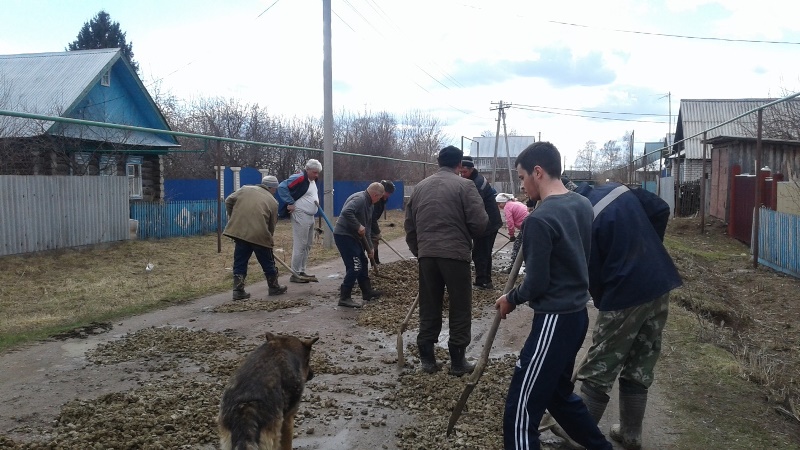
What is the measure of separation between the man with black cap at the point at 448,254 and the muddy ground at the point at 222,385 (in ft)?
1.09

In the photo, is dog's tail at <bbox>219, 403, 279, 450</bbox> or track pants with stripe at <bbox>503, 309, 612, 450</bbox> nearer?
dog's tail at <bbox>219, 403, 279, 450</bbox>

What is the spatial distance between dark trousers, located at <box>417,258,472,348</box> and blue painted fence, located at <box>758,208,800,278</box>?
830cm

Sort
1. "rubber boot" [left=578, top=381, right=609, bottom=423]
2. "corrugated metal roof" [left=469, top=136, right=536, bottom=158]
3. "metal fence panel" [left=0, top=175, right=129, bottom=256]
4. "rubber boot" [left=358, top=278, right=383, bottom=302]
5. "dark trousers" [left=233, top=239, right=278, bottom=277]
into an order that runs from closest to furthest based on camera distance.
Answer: "rubber boot" [left=578, top=381, right=609, bottom=423] < "rubber boot" [left=358, top=278, right=383, bottom=302] < "dark trousers" [left=233, top=239, right=278, bottom=277] < "metal fence panel" [left=0, top=175, right=129, bottom=256] < "corrugated metal roof" [left=469, top=136, right=536, bottom=158]

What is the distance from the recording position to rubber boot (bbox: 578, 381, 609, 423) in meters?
4.07

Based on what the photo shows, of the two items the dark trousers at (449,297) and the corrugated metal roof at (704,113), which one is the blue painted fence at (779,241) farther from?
the corrugated metal roof at (704,113)

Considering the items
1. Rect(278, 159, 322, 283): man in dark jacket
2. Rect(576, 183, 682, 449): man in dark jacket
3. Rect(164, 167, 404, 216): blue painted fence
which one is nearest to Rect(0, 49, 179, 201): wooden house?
Rect(164, 167, 404, 216): blue painted fence

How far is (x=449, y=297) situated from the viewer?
229 inches

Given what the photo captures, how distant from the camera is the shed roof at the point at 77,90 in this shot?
61.5ft

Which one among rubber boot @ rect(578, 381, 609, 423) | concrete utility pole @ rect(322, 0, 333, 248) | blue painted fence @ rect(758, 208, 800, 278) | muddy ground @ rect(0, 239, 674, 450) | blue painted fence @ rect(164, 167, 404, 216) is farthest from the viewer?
blue painted fence @ rect(164, 167, 404, 216)

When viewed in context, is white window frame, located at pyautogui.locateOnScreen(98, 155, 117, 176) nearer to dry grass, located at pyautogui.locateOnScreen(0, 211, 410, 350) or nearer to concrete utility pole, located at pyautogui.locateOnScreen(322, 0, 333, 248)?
dry grass, located at pyautogui.locateOnScreen(0, 211, 410, 350)

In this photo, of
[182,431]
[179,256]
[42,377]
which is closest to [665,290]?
[182,431]

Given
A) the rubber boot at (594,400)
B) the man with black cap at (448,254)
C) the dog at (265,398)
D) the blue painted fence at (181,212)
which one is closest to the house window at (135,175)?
the blue painted fence at (181,212)

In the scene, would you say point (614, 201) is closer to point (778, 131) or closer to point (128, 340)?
point (128, 340)

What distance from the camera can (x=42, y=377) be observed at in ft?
18.2
